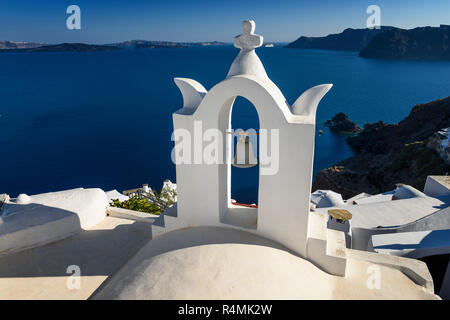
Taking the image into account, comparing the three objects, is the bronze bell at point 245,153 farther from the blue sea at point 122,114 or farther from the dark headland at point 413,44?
the dark headland at point 413,44

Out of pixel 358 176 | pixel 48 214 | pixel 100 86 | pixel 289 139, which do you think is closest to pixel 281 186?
pixel 289 139

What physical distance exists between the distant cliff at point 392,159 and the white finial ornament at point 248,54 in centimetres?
2531

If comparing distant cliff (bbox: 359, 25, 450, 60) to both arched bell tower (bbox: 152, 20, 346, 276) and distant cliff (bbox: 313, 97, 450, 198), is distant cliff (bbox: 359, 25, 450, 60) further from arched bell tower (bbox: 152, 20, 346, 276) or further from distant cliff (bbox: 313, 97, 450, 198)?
arched bell tower (bbox: 152, 20, 346, 276)

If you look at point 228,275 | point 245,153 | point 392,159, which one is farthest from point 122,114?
point 228,275

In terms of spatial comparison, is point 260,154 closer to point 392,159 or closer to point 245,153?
point 245,153

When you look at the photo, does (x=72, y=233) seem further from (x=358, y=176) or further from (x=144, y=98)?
(x=144, y=98)

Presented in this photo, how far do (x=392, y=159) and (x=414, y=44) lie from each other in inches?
5463

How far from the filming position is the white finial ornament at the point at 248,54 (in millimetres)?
4469

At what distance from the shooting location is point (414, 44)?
5822 inches

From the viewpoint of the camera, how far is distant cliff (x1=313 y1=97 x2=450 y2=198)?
32375mm

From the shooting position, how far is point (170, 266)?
4195mm

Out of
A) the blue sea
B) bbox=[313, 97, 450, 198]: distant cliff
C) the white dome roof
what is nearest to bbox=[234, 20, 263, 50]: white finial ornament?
the white dome roof

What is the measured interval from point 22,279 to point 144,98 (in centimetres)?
7938
